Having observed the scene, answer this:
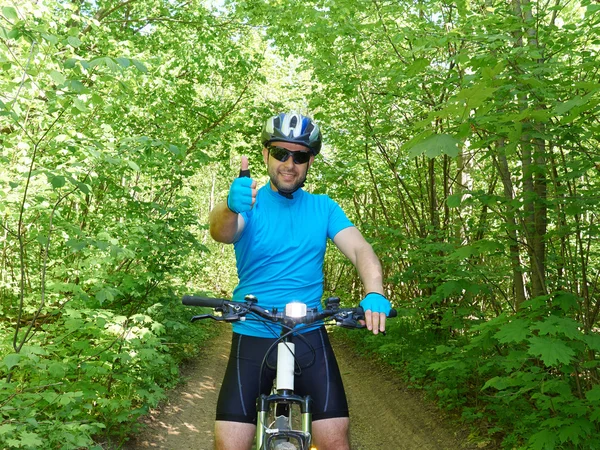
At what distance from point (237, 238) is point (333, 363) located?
2.83 feet

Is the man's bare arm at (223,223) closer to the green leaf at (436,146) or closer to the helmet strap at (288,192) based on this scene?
the helmet strap at (288,192)

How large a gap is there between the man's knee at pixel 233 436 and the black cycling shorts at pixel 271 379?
3cm

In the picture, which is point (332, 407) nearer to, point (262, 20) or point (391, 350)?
point (391, 350)

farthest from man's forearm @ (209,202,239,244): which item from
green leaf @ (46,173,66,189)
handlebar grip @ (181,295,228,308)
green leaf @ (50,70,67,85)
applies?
green leaf @ (46,173,66,189)

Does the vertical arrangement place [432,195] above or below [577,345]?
above

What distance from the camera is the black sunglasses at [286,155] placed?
10.0 ft

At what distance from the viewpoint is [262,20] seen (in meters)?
11.4

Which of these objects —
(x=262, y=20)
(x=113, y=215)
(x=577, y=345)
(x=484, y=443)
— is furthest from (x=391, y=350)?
(x=262, y=20)

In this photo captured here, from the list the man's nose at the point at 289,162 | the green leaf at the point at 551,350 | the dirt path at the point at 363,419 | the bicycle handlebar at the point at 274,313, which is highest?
the man's nose at the point at 289,162

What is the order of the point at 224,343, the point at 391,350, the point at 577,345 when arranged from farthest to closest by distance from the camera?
the point at 224,343
the point at 391,350
the point at 577,345

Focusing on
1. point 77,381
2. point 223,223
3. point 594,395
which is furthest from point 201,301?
point 77,381

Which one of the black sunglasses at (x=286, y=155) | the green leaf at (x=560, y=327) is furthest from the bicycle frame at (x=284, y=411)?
the green leaf at (x=560, y=327)

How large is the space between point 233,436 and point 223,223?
108cm

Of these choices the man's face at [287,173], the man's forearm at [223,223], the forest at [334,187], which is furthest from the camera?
the forest at [334,187]
